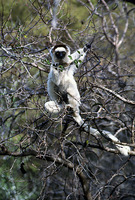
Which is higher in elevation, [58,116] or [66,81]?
[66,81]

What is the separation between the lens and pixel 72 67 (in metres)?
4.83

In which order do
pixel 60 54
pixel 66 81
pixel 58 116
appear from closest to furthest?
pixel 58 116 → pixel 60 54 → pixel 66 81

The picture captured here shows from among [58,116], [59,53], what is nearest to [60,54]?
[59,53]

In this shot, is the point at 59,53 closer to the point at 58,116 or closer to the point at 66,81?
the point at 66,81

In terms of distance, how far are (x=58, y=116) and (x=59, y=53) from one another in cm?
140

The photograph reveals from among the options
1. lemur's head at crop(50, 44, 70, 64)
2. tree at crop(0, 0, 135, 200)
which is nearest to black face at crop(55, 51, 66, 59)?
lemur's head at crop(50, 44, 70, 64)

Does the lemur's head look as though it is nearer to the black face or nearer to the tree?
the black face

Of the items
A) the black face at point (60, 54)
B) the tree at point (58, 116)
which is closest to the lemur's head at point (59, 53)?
the black face at point (60, 54)

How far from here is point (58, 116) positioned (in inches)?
152

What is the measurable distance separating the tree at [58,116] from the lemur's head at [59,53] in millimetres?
151

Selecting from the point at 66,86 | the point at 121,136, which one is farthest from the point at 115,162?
the point at 66,86

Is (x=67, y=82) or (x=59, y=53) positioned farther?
(x=67, y=82)

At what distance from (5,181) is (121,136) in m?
4.17

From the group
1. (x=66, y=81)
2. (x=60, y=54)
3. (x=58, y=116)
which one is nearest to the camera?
(x=58, y=116)
